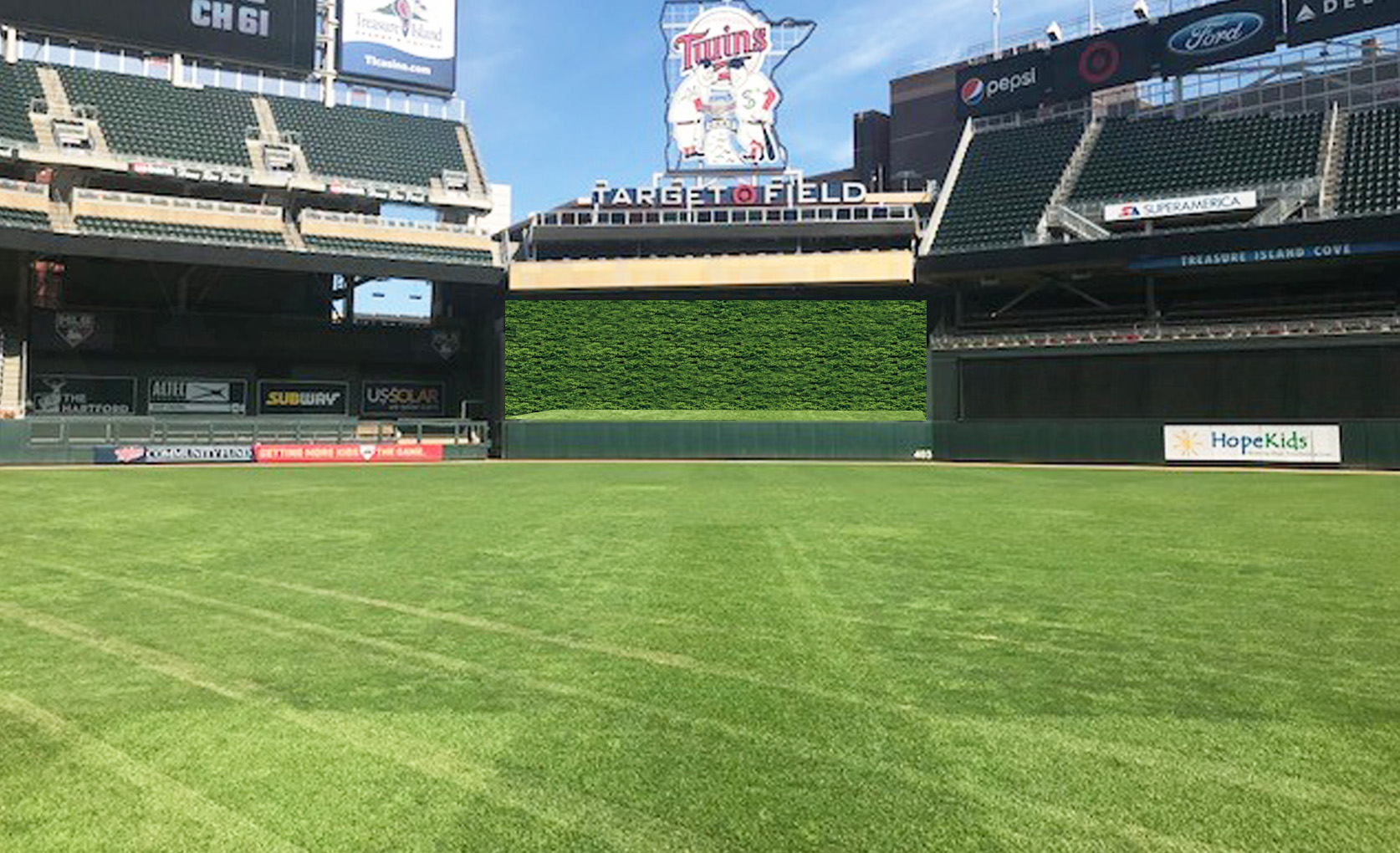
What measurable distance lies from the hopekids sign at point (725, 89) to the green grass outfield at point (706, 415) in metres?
15.4

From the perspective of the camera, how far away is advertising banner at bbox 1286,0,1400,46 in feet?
118

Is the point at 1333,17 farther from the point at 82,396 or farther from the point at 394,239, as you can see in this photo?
the point at 82,396

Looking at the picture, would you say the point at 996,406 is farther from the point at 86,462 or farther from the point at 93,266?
the point at 93,266

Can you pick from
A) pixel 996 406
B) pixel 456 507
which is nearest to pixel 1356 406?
pixel 996 406

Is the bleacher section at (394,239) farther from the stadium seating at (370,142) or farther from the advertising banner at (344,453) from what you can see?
the advertising banner at (344,453)

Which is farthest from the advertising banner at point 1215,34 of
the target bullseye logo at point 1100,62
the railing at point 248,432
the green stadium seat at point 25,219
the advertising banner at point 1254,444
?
the green stadium seat at point 25,219

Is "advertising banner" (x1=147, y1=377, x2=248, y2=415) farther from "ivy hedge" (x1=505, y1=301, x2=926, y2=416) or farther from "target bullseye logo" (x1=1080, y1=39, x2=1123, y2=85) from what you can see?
"target bullseye logo" (x1=1080, y1=39, x2=1123, y2=85)

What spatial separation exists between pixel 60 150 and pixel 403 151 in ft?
50.6

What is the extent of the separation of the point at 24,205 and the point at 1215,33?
53.6m

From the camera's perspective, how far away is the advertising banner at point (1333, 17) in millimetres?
35938

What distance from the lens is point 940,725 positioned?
460 cm

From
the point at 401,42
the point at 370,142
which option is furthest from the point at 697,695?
the point at 401,42

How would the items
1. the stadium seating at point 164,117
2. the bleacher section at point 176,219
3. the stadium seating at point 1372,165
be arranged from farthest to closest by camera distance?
the stadium seating at point 164,117
the bleacher section at point 176,219
the stadium seating at point 1372,165

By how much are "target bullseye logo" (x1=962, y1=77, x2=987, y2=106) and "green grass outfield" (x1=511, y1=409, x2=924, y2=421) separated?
20377mm
